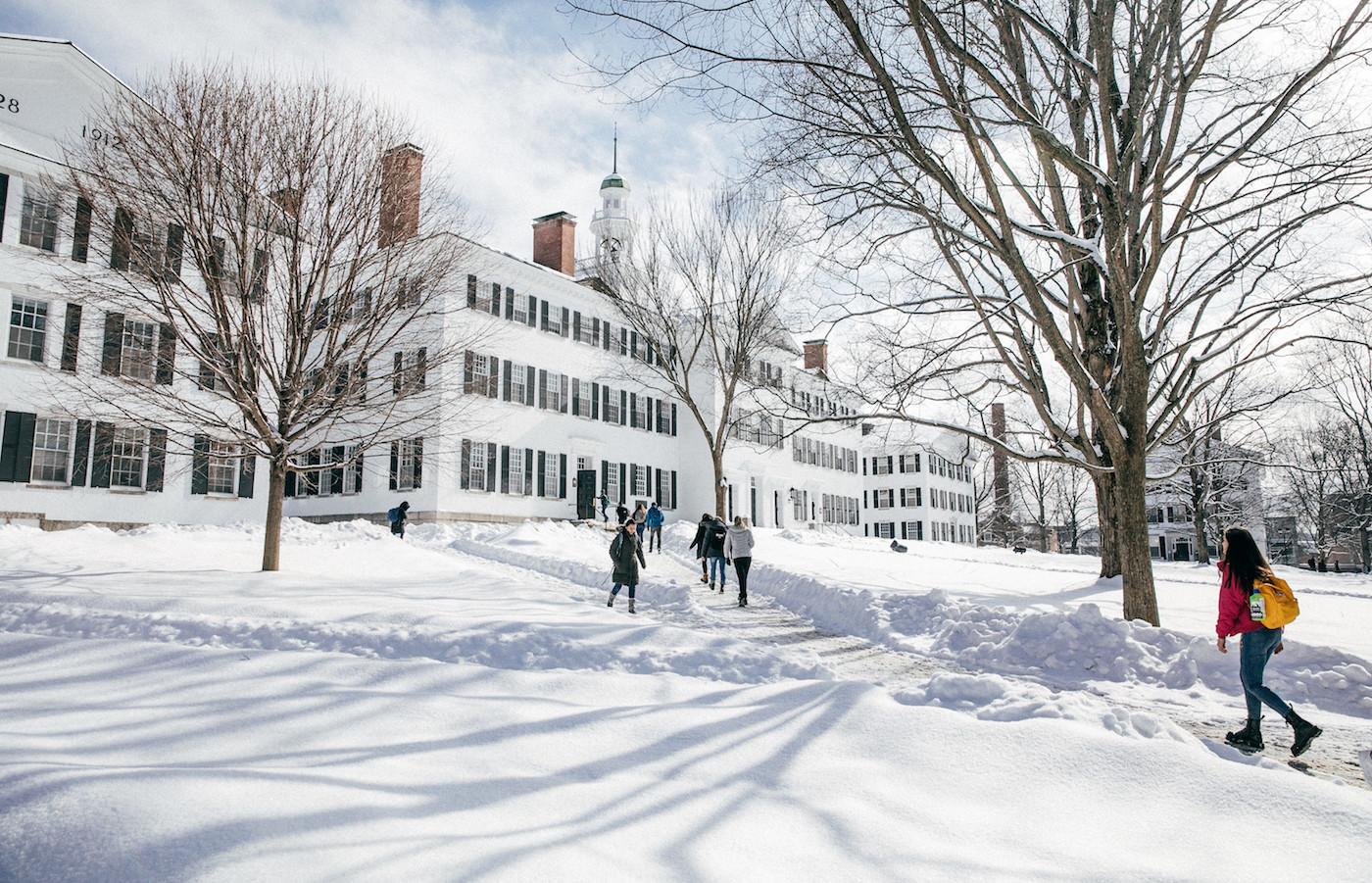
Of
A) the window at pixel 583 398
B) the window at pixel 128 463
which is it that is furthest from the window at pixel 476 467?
the window at pixel 128 463

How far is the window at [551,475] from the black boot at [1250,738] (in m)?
25.8

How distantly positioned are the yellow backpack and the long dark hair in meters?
0.07

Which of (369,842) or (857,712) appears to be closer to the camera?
(369,842)

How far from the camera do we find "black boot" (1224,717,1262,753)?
246 inches

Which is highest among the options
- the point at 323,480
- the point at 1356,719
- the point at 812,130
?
the point at 812,130

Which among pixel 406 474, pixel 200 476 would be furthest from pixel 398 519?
pixel 200 476

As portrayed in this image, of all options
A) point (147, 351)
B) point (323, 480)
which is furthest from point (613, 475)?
point (147, 351)

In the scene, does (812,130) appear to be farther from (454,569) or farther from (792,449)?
(792,449)

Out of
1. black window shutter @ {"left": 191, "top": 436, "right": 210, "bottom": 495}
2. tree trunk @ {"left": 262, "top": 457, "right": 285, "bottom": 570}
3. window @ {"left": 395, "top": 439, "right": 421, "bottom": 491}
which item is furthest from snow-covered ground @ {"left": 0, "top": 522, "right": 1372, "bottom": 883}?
window @ {"left": 395, "top": 439, "right": 421, "bottom": 491}

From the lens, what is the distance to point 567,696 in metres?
6.39

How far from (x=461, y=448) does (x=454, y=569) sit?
11.7 metres

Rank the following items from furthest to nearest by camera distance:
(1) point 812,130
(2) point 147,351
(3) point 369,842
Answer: (2) point 147,351
(1) point 812,130
(3) point 369,842

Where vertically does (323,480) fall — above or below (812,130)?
below

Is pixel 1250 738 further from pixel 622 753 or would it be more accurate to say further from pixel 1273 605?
pixel 622 753
